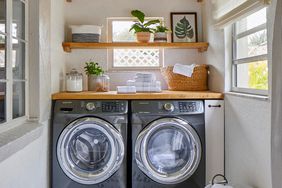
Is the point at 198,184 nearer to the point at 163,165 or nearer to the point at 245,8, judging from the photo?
the point at 163,165

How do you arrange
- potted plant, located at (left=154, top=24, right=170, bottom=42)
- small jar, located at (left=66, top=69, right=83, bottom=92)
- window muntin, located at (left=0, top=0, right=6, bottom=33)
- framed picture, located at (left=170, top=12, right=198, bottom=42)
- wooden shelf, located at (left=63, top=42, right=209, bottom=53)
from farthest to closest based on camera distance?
framed picture, located at (left=170, top=12, right=198, bottom=42) → potted plant, located at (left=154, top=24, right=170, bottom=42) → wooden shelf, located at (left=63, top=42, right=209, bottom=53) → small jar, located at (left=66, top=69, right=83, bottom=92) → window muntin, located at (left=0, top=0, right=6, bottom=33)

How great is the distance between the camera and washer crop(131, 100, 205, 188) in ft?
8.41

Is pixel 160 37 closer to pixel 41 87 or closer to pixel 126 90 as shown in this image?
pixel 126 90

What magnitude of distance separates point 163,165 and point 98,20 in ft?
5.83

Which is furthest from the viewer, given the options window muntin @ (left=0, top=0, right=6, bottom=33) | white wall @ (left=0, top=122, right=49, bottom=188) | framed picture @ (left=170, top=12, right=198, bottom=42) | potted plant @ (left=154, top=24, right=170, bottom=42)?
framed picture @ (left=170, top=12, right=198, bottom=42)

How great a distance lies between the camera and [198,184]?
8.53 ft

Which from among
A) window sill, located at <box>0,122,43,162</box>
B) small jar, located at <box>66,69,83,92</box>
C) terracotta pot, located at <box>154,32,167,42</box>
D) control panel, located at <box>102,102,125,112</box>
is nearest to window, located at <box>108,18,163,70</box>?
terracotta pot, located at <box>154,32,167,42</box>

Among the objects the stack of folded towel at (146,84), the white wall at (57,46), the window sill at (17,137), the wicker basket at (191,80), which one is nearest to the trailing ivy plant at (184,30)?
the wicker basket at (191,80)

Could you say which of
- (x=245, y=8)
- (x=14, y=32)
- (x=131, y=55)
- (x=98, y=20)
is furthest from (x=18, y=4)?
(x=245, y=8)

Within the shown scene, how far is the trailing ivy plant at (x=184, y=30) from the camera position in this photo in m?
3.26

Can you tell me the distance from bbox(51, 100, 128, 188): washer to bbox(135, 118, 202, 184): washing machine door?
0.19 m

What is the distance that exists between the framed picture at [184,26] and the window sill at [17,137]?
1.81 m

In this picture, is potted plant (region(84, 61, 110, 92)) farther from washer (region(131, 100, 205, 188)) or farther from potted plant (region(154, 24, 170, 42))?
potted plant (region(154, 24, 170, 42))

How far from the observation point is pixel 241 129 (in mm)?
2328
